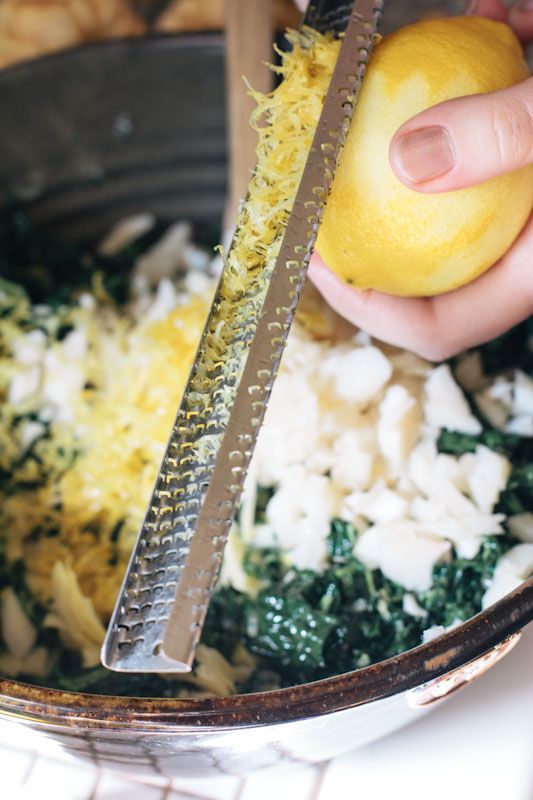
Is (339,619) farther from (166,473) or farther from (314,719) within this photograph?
(166,473)

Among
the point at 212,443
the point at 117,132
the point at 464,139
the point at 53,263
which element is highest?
the point at 117,132

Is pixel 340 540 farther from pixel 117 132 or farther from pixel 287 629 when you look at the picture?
pixel 117 132

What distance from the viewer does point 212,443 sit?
506 millimetres

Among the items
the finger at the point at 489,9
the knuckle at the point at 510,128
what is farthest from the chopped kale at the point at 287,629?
the finger at the point at 489,9

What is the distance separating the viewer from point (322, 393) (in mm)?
829

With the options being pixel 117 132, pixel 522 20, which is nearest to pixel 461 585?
pixel 522 20

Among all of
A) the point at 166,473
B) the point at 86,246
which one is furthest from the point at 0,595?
the point at 86,246

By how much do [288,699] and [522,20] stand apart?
0.78m

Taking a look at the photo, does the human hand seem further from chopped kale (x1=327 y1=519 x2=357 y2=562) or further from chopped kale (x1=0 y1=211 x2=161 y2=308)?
chopped kale (x1=0 y1=211 x2=161 y2=308)

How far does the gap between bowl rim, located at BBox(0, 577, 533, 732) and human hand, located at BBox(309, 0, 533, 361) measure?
30cm

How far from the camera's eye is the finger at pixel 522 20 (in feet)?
2.75

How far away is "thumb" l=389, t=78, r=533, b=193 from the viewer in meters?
0.52

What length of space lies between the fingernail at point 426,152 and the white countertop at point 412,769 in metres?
0.48

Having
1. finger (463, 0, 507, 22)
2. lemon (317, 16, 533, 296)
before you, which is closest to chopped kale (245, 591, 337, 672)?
lemon (317, 16, 533, 296)
